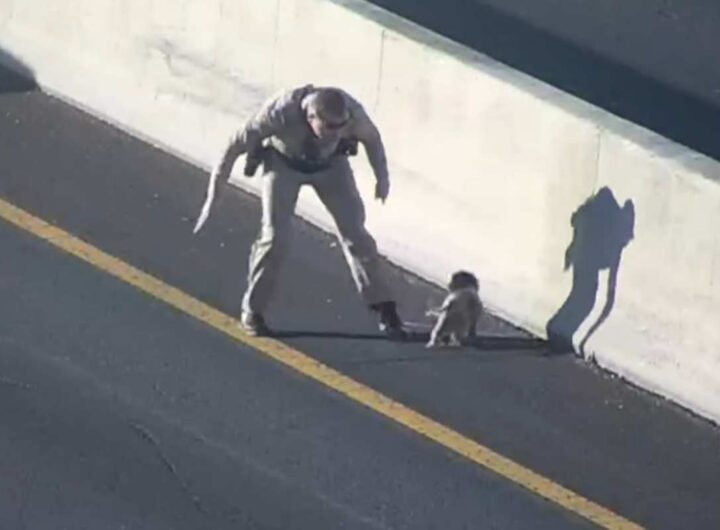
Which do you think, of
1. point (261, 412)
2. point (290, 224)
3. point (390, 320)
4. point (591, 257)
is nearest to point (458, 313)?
point (390, 320)

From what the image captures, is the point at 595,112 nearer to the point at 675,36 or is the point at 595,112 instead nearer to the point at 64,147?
the point at 64,147

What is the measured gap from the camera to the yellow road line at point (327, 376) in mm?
13820

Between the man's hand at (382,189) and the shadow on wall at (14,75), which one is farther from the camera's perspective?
the shadow on wall at (14,75)

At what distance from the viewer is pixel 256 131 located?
14844 millimetres

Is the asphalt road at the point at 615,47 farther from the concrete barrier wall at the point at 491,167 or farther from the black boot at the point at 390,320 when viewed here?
the black boot at the point at 390,320

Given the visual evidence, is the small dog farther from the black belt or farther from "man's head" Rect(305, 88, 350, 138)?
"man's head" Rect(305, 88, 350, 138)

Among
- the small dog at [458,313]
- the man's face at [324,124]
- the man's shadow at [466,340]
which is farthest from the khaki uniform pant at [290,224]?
the man's face at [324,124]

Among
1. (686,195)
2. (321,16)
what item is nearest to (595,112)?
(686,195)

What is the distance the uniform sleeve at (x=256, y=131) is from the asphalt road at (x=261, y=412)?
0.96 meters

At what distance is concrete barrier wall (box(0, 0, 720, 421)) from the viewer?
48.1ft

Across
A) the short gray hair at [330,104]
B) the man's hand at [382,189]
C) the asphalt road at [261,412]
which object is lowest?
the asphalt road at [261,412]

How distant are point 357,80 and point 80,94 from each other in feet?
8.25

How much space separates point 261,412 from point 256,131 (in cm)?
149

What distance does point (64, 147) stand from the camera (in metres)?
17.4
